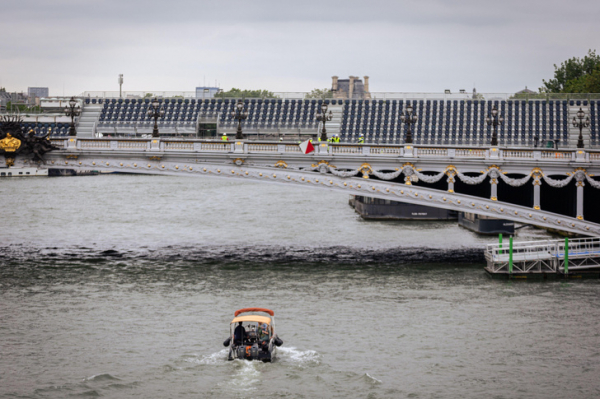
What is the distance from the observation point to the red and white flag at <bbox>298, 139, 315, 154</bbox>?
158 ft

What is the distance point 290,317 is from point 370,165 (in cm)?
1513

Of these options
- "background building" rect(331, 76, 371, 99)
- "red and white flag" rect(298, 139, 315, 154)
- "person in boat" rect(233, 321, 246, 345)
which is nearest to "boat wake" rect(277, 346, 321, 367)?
"person in boat" rect(233, 321, 246, 345)

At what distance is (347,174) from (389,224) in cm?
2423

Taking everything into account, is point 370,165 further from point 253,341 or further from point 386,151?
point 253,341

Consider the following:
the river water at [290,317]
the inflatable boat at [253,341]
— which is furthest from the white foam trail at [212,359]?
the inflatable boat at [253,341]

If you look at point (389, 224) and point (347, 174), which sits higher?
point (347, 174)

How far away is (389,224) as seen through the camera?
237 feet

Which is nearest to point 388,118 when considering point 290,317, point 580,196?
point 580,196

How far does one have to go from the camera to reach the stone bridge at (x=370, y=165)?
4747 centimetres

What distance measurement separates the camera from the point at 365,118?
79.2 metres

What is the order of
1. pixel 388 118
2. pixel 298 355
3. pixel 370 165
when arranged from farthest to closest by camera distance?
pixel 388 118 < pixel 370 165 < pixel 298 355

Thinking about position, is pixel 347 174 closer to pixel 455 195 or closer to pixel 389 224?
pixel 455 195

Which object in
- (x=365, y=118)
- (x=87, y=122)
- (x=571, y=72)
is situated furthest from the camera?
(x=571, y=72)

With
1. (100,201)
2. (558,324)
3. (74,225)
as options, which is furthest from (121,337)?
(100,201)
